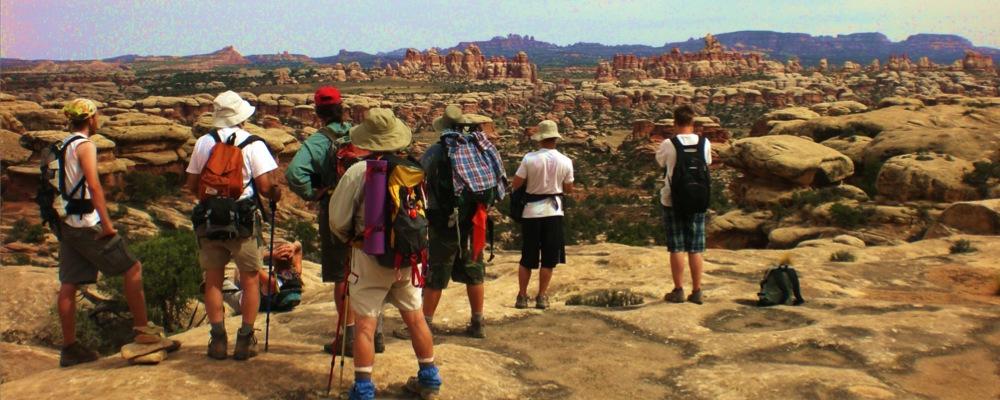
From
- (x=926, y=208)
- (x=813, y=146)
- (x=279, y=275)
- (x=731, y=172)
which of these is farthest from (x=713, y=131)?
(x=279, y=275)

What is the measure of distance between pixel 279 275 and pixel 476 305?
2227 millimetres

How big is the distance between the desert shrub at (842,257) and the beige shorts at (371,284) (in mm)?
8989

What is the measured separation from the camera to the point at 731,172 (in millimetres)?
42094

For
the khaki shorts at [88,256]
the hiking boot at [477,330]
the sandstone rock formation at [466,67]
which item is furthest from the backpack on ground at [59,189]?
the sandstone rock formation at [466,67]

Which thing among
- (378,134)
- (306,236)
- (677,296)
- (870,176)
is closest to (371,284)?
(378,134)

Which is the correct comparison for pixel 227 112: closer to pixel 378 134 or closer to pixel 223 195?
pixel 223 195

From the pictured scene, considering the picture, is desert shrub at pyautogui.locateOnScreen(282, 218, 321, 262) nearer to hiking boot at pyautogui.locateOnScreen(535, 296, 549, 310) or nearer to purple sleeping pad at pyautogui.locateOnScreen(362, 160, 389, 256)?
hiking boot at pyautogui.locateOnScreen(535, 296, 549, 310)

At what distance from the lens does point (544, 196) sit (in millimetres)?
6605

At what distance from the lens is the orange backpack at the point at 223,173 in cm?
446

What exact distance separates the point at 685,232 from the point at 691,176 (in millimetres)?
650

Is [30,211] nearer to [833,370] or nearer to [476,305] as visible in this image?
[476,305]

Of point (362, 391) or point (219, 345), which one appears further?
point (219, 345)

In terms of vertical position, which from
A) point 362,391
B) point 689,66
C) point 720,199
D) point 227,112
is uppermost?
point 227,112

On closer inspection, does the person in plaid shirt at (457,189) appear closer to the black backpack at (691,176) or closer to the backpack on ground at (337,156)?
the backpack on ground at (337,156)
